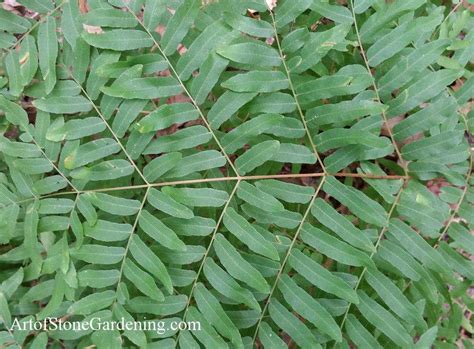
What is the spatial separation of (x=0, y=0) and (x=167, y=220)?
1.54m

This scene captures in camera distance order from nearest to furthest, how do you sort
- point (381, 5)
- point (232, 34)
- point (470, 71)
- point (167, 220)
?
→ point (232, 34), point (167, 220), point (381, 5), point (470, 71)

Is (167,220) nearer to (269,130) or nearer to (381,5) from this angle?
(269,130)

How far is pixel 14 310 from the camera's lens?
2.39m

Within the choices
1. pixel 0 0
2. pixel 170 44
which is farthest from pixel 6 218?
pixel 0 0

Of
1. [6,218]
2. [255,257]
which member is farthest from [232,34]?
[6,218]

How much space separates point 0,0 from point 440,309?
2.71 meters

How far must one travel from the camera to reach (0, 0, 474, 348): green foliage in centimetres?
187

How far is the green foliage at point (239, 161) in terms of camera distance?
73.5 inches

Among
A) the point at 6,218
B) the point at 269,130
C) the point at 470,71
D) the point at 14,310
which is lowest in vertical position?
the point at 14,310

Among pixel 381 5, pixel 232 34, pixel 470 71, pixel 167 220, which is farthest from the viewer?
pixel 470 71

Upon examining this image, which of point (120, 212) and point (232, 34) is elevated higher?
point (232, 34)

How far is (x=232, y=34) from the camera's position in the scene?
184cm

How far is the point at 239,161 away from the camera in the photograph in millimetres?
1940

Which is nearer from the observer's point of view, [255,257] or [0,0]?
[255,257]
